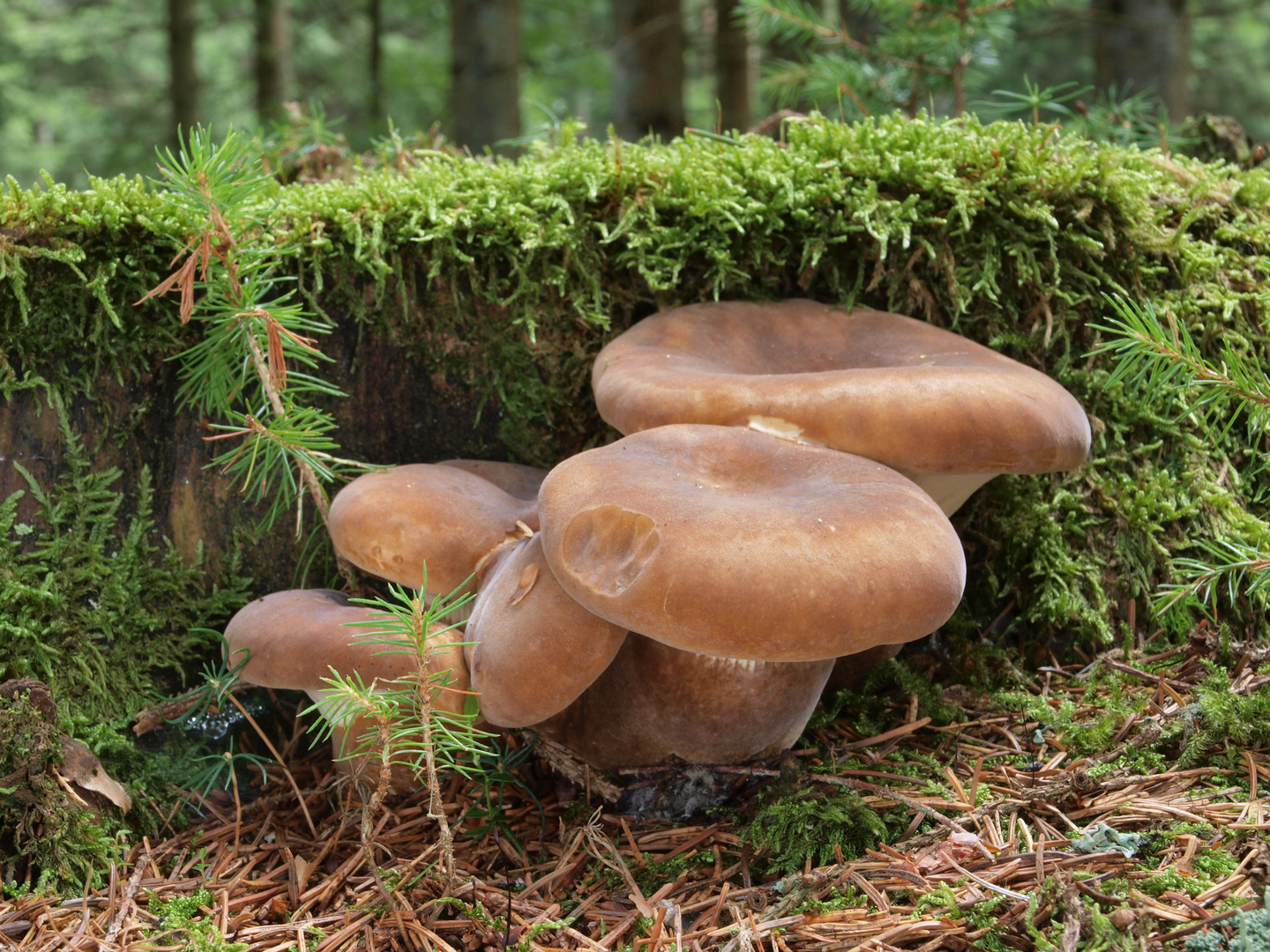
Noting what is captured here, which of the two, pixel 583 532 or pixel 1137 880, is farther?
pixel 583 532

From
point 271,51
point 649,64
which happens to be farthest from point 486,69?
point 271,51

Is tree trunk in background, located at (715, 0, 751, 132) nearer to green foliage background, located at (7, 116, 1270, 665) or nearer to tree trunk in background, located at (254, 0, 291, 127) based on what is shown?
tree trunk in background, located at (254, 0, 291, 127)

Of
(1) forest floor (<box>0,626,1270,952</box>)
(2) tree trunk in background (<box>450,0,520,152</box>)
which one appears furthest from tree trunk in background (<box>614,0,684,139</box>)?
(1) forest floor (<box>0,626,1270,952</box>)

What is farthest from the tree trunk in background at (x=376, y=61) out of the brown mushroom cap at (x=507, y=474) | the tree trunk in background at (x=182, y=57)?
the brown mushroom cap at (x=507, y=474)

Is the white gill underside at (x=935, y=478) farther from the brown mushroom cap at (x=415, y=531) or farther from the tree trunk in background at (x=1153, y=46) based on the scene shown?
the tree trunk in background at (x=1153, y=46)

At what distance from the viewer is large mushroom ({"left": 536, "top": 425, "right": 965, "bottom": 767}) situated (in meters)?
1.67

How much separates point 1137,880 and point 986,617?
Answer: 4.37 ft

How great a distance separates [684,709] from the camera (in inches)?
86.4

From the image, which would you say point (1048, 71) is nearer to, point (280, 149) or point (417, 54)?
point (417, 54)

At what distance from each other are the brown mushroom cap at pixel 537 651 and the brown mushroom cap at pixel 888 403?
1.77 ft

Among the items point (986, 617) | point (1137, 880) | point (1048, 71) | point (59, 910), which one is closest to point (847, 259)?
point (986, 617)

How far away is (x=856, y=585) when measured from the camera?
1.68 metres

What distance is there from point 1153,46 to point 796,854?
23.3 ft

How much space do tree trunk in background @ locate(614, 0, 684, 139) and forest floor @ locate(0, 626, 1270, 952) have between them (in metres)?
6.38
